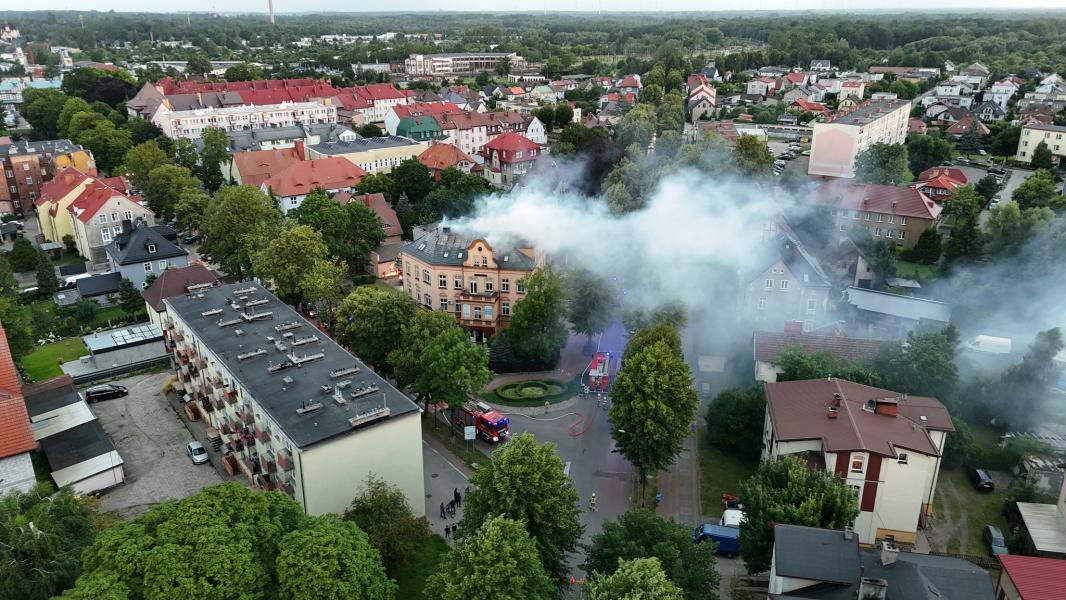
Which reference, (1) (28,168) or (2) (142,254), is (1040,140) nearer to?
(2) (142,254)

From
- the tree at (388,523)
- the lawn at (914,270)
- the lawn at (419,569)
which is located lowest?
the lawn at (419,569)

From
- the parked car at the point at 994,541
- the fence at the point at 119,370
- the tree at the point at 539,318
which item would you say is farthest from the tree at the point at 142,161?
the parked car at the point at 994,541

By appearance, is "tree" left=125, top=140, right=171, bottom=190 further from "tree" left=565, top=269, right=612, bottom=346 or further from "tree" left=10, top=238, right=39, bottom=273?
"tree" left=565, top=269, right=612, bottom=346

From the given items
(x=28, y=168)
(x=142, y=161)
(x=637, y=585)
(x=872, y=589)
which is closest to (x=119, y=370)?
(x=637, y=585)

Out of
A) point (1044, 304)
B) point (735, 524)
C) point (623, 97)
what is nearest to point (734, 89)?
point (623, 97)

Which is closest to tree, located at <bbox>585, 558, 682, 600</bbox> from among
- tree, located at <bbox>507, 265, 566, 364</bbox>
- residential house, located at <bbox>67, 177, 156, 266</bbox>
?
tree, located at <bbox>507, 265, 566, 364</bbox>

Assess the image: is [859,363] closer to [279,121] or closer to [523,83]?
[279,121]

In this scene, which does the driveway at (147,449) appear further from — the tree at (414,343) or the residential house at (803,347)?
the residential house at (803,347)
